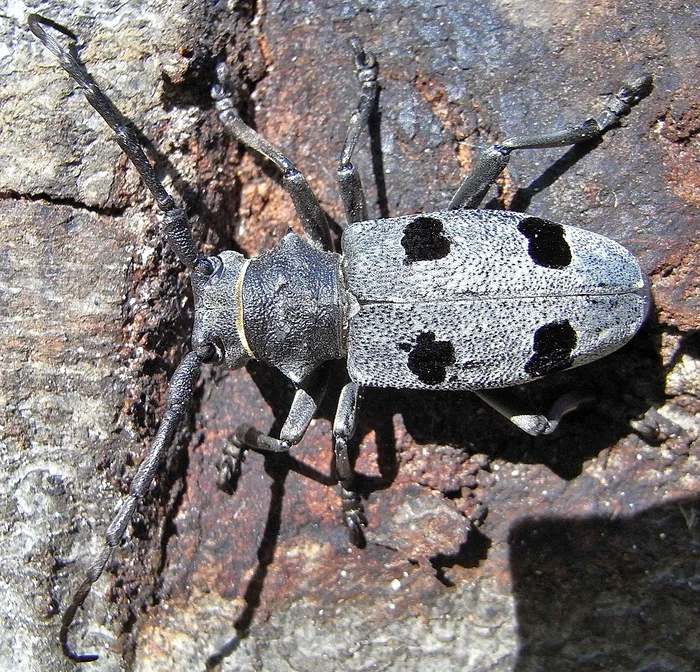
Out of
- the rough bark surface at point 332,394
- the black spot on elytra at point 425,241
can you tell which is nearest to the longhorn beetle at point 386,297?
the black spot on elytra at point 425,241

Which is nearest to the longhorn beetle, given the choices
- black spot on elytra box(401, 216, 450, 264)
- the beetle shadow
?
black spot on elytra box(401, 216, 450, 264)

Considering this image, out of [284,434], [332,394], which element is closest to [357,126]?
[332,394]

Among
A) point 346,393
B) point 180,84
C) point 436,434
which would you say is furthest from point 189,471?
point 180,84

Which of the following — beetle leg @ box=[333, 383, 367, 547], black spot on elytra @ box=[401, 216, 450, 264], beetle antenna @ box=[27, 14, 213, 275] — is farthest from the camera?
beetle leg @ box=[333, 383, 367, 547]

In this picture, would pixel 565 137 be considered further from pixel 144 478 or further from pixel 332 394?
pixel 144 478

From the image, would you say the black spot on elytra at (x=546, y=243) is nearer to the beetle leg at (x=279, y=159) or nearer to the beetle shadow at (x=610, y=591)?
the beetle leg at (x=279, y=159)

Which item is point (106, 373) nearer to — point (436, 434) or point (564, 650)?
point (436, 434)

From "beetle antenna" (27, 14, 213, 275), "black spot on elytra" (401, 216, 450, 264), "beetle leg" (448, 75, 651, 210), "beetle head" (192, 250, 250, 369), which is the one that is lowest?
"beetle head" (192, 250, 250, 369)

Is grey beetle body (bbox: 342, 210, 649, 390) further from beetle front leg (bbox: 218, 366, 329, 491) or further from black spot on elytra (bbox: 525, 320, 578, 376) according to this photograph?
beetle front leg (bbox: 218, 366, 329, 491)

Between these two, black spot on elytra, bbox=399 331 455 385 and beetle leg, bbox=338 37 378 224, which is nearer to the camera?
black spot on elytra, bbox=399 331 455 385
